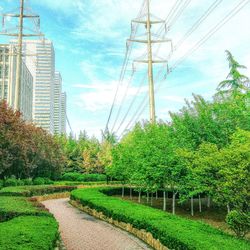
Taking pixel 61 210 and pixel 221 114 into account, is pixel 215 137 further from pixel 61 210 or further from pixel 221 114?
pixel 61 210

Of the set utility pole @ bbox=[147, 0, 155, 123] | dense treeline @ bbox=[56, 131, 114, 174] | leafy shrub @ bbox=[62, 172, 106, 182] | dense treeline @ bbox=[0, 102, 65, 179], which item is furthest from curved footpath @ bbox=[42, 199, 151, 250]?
dense treeline @ bbox=[56, 131, 114, 174]

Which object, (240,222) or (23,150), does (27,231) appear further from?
(23,150)

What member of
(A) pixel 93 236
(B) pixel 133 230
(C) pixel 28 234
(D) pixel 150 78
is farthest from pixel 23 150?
(C) pixel 28 234

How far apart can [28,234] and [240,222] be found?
23.2 ft

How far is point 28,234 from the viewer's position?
8969 mm

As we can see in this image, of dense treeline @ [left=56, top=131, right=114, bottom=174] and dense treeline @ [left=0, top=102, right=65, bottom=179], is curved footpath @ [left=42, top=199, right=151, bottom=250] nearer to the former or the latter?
dense treeline @ [left=0, top=102, right=65, bottom=179]

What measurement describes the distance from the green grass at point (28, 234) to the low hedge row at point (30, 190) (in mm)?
10697

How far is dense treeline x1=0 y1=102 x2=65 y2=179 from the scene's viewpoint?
27.4m

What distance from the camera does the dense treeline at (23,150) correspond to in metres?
27.4

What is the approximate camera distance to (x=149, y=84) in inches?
905

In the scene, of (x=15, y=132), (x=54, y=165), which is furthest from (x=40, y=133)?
(x=15, y=132)

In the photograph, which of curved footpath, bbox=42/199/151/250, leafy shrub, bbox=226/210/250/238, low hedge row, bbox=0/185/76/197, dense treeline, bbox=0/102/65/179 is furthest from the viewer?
dense treeline, bbox=0/102/65/179

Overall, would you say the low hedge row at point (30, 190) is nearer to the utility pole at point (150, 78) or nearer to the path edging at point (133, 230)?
the path edging at point (133, 230)

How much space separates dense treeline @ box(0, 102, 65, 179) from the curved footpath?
37.0 ft
